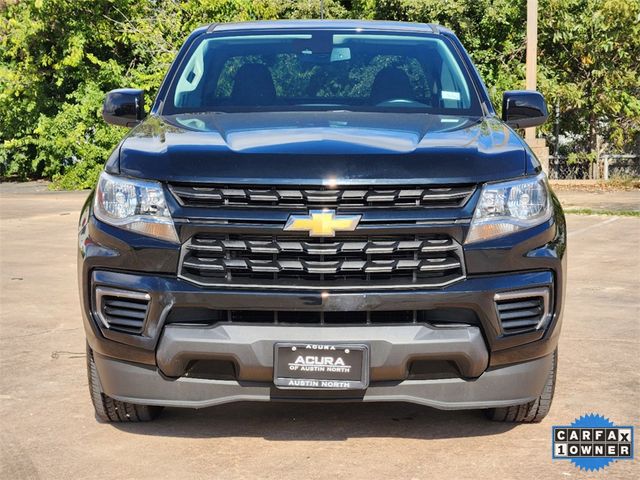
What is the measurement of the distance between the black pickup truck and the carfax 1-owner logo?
12.4 inches

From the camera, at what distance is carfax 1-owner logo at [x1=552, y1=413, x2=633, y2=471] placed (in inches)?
187

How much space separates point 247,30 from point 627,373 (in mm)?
2799

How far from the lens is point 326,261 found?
445 centimetres

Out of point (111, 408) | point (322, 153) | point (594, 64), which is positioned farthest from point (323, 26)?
point (594, 64)

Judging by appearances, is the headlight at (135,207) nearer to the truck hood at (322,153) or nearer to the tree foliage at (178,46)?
the truck hood at (322,153)

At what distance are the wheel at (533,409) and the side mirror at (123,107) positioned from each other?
7.74 ft

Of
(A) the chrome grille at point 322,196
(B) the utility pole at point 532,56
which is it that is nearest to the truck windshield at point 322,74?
(A) the chrome grille at point 322,196

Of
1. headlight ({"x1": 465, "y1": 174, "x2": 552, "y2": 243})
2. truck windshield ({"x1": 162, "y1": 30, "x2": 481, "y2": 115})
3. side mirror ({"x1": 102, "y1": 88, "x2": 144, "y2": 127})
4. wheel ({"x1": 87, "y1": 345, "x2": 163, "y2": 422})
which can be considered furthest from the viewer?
side mirror ({"x1": 102, "y1": 88, "x2": 144, "y2": 127})

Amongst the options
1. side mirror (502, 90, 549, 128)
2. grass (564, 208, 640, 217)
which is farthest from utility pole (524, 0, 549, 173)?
side mirror (502, 90, 549, 128)

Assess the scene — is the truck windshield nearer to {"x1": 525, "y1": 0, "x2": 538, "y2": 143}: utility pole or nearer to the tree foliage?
{"x1": 525, "y1": 0, "x2": 538, "y2": 143}: utility pole

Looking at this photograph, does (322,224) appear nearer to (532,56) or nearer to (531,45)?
(531,45)

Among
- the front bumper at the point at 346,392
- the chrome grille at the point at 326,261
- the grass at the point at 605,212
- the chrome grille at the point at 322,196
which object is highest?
the chrome grille at the point at 322,196

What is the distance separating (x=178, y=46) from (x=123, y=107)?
555 inches

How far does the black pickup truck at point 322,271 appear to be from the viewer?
4398 mm
